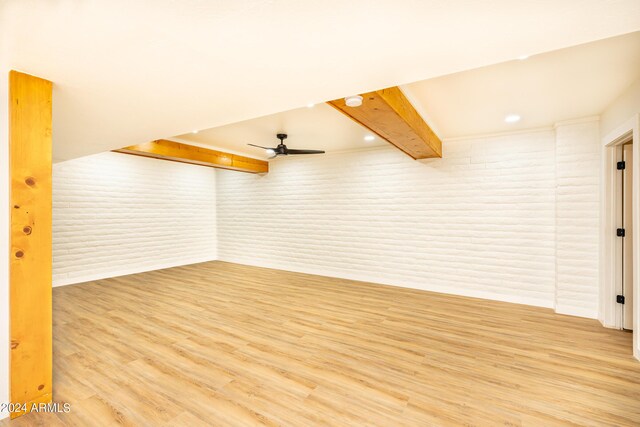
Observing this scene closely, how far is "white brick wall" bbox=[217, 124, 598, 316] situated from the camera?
3553mm

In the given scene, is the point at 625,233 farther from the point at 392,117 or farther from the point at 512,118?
the point at 392,117

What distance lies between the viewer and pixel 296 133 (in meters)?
4.16

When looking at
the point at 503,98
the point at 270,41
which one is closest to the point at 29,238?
the point at 270,41

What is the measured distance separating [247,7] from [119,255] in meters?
6.21

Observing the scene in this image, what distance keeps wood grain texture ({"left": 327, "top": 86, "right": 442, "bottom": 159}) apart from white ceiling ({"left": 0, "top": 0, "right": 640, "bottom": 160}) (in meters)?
0.31

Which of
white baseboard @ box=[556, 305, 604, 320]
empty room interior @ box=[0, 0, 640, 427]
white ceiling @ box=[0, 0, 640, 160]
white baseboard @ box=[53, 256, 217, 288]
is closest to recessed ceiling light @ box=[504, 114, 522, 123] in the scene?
empty room interior @ box=[0, 0, 640, 427]

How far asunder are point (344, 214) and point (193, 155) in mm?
2947

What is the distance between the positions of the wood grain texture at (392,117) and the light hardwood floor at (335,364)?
2153 mm

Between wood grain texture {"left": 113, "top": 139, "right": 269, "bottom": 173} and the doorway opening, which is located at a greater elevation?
wood grain texture {"left": 113, "top": 139, "right": 269, "bottom": 173}

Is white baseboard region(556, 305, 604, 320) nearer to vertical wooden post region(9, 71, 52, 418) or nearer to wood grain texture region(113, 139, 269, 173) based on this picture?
vertical wooden post region(9, 71, 52, 418)

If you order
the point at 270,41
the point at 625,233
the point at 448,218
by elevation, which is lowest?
the point at 625,233

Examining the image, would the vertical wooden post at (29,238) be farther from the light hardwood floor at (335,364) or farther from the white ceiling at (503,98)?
the white ceiling at (503,98)

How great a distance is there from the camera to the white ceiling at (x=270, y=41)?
3.48 feet

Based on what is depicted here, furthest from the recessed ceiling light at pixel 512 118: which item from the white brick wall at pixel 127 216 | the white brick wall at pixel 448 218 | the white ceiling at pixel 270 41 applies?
the white brick wall at pixel 127 216
